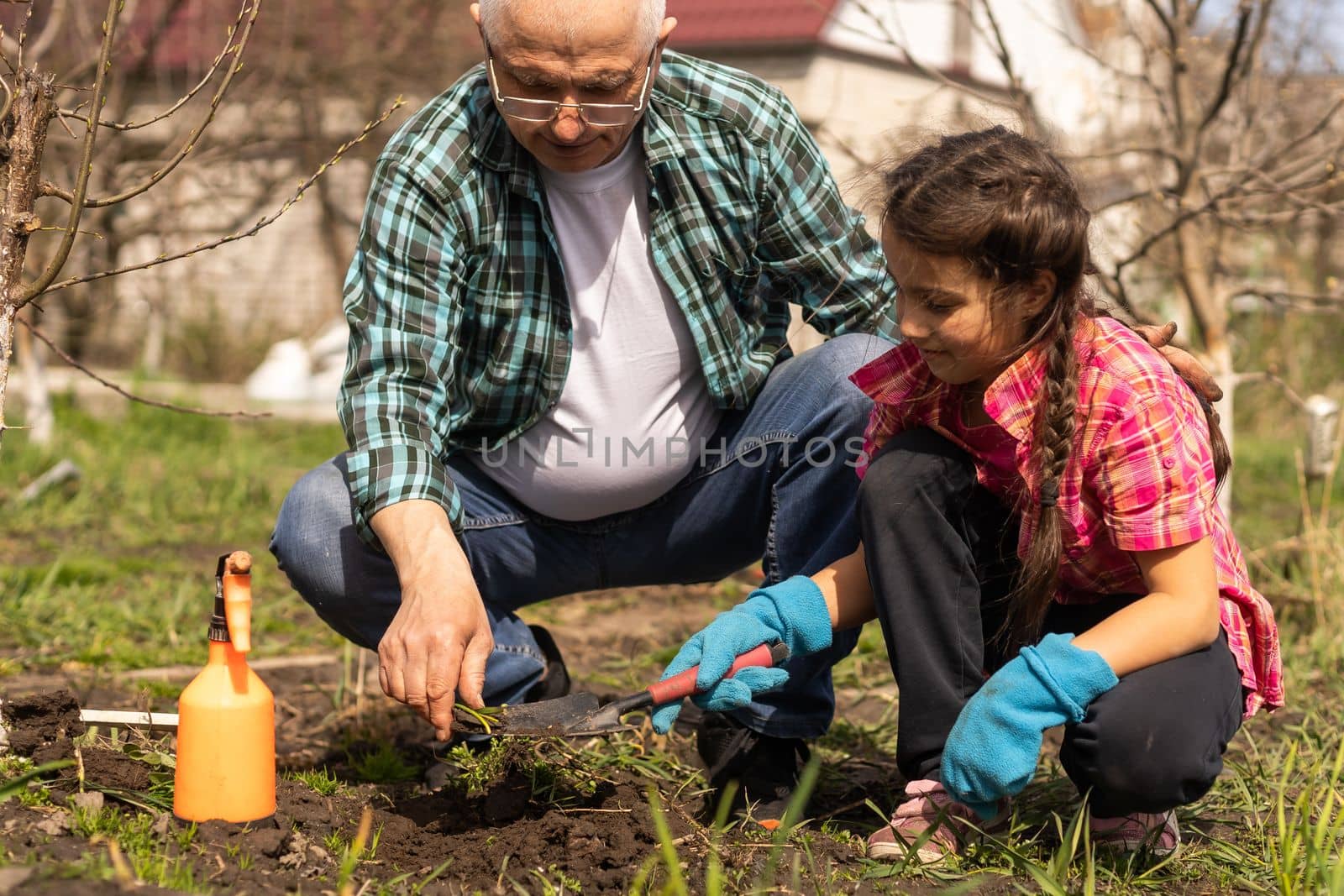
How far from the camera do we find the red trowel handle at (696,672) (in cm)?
194

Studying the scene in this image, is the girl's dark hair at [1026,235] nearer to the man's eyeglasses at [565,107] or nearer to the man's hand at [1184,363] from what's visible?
the man's hand at [1184,363]

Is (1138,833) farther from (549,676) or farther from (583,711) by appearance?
(549,676)

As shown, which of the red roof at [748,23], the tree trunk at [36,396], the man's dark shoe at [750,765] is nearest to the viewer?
the man's dark shoe at [750,765]

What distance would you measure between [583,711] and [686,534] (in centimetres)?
63

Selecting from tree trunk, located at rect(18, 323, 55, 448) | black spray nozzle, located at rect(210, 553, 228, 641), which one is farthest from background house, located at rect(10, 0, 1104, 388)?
black spray nozzle, located at rect(210, 553, 228, 641)

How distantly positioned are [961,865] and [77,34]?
257 inches

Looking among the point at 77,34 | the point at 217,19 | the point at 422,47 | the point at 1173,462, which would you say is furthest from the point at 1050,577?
the point at 217,19

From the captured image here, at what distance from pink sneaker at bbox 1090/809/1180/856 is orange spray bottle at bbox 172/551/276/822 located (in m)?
1.28

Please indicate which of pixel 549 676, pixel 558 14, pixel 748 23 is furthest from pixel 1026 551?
pixel 748 23

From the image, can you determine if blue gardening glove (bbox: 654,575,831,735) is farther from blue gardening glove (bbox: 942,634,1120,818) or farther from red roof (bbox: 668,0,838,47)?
red roof (bbox: 668,0,838,47)

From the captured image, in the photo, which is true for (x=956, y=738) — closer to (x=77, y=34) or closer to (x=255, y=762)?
(x=255, y=762)

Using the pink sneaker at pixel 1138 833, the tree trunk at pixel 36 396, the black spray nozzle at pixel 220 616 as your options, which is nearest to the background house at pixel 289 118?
the tree trunk at pixel 36 396

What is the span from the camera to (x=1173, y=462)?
1876 millimetres

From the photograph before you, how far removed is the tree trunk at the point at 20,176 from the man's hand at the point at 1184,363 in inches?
69.3
